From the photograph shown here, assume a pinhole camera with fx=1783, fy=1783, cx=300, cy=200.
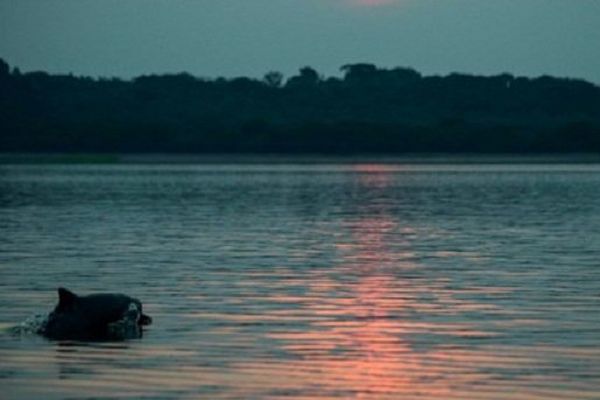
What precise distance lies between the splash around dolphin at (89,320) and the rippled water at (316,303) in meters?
0.41

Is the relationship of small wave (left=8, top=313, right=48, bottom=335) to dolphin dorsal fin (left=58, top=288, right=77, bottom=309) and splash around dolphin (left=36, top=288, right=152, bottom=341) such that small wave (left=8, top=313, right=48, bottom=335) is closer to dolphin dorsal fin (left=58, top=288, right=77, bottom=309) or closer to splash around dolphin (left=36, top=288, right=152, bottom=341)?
splash around dolphin (left=36, top=288, right=152, bottom=341)

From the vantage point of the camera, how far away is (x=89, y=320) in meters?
23.9

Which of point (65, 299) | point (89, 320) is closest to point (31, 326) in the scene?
point (65, 299)

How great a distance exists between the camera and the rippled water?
64.8 ft

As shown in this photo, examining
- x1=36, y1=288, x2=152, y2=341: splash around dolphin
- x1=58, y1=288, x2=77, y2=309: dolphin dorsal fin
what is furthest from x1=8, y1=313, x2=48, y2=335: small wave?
x1=58, y1=288, x2=77, y2=309: dolphin dorsal fin

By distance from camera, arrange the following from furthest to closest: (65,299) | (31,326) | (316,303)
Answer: (316,303) → (31,326) → (65,299)

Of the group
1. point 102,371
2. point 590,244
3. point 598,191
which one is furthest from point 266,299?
point 598,191

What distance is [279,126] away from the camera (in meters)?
195

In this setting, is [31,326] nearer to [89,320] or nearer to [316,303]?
[89,320]

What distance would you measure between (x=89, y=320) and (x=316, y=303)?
196 inches

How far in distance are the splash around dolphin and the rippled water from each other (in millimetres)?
406

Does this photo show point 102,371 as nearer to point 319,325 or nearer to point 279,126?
point 319,325

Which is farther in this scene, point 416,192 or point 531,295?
point 416,192

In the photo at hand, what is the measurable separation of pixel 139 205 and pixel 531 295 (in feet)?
136
